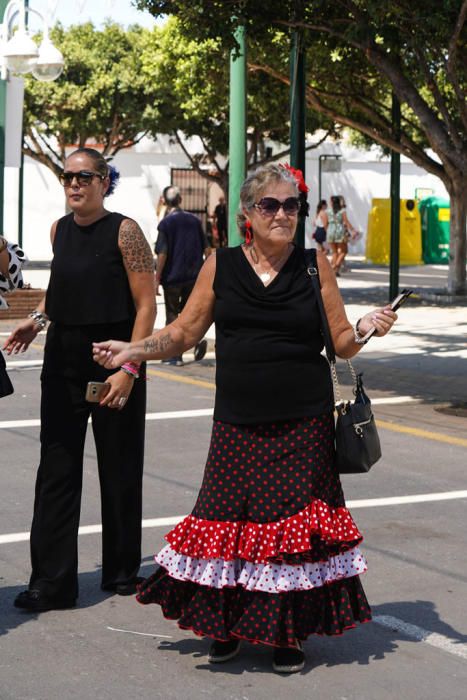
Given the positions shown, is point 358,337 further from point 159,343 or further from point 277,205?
point 159,343

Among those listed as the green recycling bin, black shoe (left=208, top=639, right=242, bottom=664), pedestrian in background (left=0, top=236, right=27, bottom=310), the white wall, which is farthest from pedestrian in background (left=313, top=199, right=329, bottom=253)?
black shoe (left=208, top=639, right=242, bottom=664)

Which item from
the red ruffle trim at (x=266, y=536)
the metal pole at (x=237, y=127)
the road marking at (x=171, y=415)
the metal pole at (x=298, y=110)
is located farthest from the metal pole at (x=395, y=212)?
the red ruffle trim at (x=266, y=536)

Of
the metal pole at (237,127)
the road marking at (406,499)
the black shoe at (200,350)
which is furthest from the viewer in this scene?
the metal pole at (237,127)

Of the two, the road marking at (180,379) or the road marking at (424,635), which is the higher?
the road marking at (180,379)

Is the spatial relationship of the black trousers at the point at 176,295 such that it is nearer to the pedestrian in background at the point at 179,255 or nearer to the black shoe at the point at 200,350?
the pedestrian in background at the point at 179,255

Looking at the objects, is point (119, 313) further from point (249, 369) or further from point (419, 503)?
point (419, 503)

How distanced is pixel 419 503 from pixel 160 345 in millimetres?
3182

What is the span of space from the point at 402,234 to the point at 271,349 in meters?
31.5

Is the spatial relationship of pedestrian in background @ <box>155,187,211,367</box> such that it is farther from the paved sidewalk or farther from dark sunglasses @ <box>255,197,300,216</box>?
dark sunglasses @ <box>255,197,300,216</box>

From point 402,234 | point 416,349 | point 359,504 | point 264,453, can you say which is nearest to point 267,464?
point 264,453

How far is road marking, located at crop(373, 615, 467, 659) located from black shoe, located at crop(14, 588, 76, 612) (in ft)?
4.33

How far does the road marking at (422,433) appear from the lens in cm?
960

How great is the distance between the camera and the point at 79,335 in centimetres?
546

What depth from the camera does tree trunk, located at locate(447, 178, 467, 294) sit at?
68.8ft
